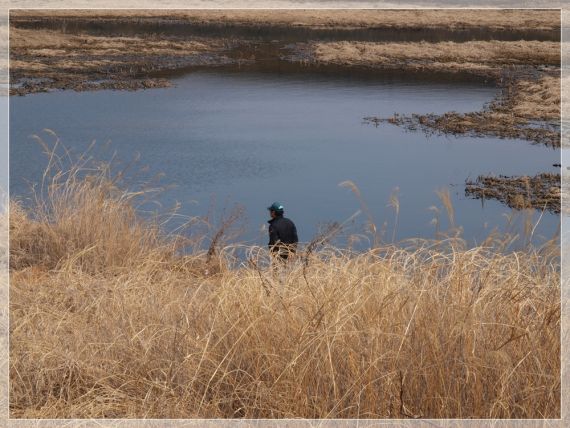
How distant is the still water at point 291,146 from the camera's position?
51.8 feet

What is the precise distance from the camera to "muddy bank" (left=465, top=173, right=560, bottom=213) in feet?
52.2

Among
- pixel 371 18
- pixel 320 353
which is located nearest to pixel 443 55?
pixel 371 18

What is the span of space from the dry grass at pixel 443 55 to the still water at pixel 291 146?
310 centimetres

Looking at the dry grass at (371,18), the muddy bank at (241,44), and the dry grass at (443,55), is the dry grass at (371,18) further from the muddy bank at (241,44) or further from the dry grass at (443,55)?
the dry grass at (443,55)

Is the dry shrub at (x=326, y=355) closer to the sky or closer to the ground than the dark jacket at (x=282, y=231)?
closer to the sky

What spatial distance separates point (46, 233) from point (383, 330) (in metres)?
5.39

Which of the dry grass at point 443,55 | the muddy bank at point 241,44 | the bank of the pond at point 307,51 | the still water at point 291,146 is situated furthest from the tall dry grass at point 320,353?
the dry grass at point 443,55

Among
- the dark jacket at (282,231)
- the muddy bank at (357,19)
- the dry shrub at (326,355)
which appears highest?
the muddy bank at (357,19)

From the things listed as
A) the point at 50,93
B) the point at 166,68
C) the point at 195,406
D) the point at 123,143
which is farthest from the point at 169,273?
the point at 166,68

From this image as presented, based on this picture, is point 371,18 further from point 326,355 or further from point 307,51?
point 326,355

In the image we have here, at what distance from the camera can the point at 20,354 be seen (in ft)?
16.8

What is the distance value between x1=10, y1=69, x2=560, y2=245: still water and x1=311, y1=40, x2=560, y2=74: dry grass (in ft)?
10.2

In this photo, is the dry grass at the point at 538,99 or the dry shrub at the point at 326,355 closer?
the dry shrub at the point at 326,355

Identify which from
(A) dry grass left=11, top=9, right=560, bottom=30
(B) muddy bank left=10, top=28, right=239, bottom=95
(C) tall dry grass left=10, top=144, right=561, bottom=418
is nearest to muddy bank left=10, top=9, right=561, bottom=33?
(A) dry grass left=11, top=9, right=560, bottom=30
